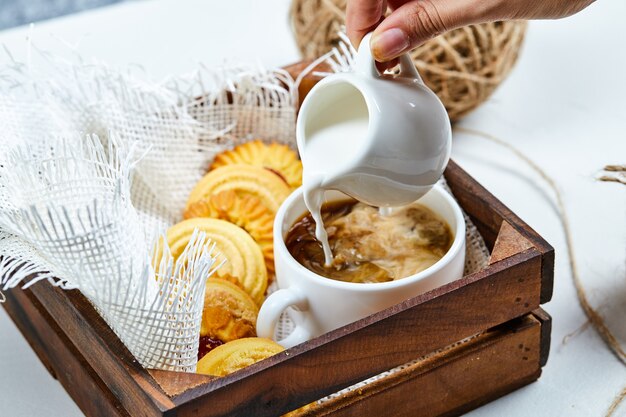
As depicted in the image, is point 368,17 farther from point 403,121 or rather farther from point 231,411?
point 231,411

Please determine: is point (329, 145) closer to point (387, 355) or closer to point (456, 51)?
point (387, 355)

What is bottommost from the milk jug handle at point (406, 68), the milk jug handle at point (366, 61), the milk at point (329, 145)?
the milk at point (329, 145)

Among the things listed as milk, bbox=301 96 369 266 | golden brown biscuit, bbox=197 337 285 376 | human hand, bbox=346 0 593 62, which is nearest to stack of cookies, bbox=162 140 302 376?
golden brown biscuit, bbox=197 337 285 376

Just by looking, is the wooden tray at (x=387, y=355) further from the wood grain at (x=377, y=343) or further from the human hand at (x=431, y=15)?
the human hand at (x=431, y=15)

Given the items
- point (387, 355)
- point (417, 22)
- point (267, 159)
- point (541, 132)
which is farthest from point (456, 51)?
point (387, 355)

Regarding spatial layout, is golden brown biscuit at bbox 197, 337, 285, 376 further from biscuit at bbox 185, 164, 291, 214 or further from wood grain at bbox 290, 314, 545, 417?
biscuit at bbox 185, 164, 291, 214

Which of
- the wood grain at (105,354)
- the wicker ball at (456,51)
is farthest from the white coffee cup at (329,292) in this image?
the wicker ball at (456,51)
